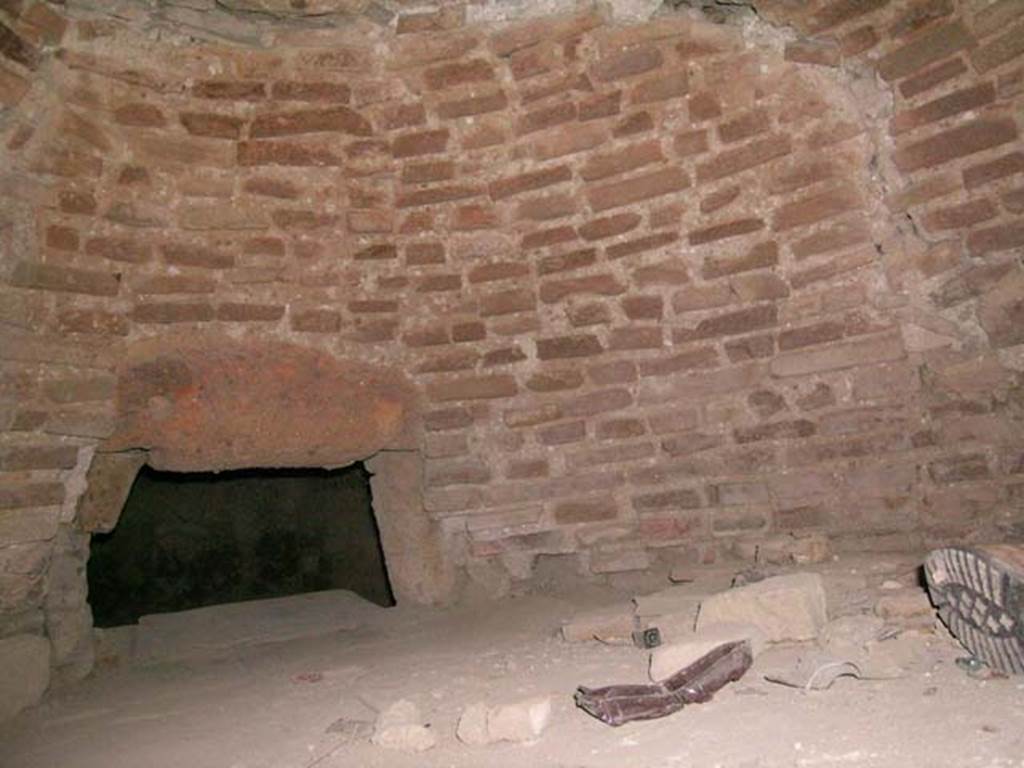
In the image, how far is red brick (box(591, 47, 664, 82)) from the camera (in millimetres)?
3141

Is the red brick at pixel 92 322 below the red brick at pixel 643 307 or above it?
above

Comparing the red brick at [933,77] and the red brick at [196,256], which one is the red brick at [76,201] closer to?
the red brick at [196,256]

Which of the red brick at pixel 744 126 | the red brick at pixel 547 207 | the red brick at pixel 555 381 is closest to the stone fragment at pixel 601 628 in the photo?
the red brick at pixel 555 381

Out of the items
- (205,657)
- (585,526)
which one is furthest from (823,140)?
(205,657)

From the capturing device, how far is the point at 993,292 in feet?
8.95

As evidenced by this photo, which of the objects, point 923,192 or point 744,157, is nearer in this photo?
point 923,192

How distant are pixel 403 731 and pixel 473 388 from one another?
1739 mm

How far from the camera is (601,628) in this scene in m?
2.75

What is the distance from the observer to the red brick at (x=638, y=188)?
320cm

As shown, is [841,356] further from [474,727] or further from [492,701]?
[474,727]

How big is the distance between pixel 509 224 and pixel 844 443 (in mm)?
1634

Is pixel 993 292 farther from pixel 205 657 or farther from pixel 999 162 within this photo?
pixel 205 657

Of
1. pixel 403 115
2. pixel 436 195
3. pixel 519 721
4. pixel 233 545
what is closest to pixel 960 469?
pixel 519 721

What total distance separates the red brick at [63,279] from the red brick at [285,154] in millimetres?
724
